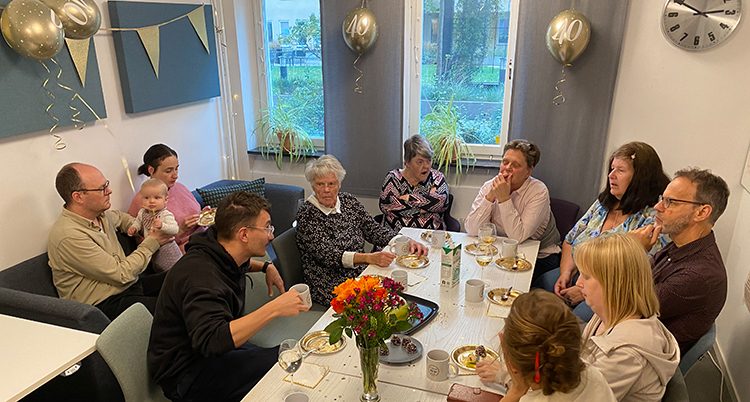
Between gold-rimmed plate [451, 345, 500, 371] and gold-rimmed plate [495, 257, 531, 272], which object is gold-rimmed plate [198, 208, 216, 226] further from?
gold-rimmed plate [451, 345, 500, 371]

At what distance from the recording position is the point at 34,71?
270 centimetres

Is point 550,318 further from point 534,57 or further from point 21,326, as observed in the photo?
point 534,57

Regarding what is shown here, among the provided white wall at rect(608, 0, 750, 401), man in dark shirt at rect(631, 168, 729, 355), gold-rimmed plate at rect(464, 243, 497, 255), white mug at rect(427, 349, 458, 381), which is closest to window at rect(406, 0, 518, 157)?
white wall at rect(608, 0, 750, 401)

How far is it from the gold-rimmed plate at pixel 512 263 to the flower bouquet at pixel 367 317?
1108 mm

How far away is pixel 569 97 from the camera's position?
364 centimetres

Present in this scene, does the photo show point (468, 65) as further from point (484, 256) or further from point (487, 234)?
point (484, 256)

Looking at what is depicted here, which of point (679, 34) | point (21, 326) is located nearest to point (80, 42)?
point (21, 326)

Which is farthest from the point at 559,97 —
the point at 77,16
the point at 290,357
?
the point at 77,16

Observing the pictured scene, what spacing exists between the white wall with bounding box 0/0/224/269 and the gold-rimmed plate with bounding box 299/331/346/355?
1.97 meters

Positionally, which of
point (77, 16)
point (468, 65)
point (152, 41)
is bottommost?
point (468, 65)

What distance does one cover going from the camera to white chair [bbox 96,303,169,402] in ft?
5.76

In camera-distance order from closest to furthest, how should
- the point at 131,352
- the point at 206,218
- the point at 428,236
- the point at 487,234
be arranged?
1. the point at 131,352
2. the point at 487,234
3. the point at 428,236
4. the point at 206,218

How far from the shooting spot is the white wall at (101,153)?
105 inches

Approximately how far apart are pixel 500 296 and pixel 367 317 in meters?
0.97
